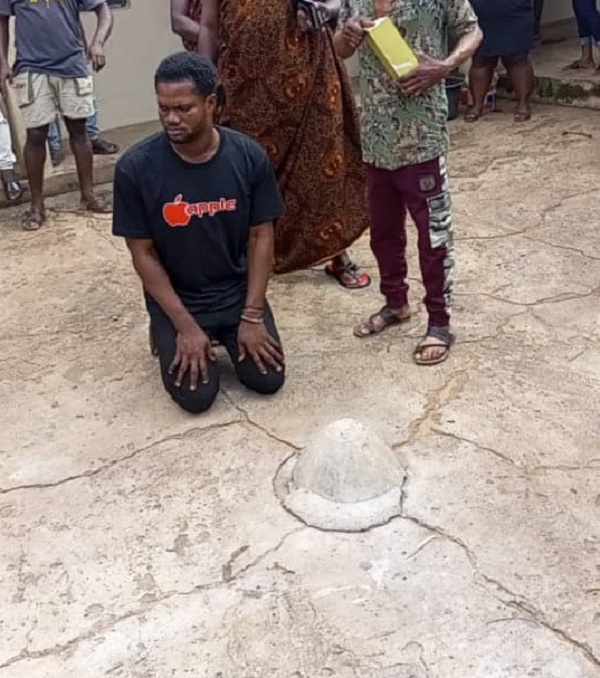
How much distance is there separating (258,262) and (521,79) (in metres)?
3.91

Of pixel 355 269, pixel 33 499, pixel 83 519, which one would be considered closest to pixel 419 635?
pixel 83 519

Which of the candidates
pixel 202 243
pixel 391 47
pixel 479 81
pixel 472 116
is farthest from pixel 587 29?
pixel 202 243

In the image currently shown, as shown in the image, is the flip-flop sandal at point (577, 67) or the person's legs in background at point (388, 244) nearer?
the person's legs in background at point (388, 244)

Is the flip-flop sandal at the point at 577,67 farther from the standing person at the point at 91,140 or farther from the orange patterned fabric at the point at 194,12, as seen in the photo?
the orange patterned fabric at the point at 194,12

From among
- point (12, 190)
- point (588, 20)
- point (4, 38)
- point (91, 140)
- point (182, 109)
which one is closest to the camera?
point (182, 109)

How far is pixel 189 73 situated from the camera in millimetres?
2990

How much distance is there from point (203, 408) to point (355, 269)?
126 cm

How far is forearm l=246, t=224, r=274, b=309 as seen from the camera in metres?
3.34

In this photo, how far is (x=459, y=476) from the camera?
2.88 meters

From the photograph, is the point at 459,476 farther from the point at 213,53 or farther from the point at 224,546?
the point at 213,53

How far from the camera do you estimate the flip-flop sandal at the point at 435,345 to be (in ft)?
11.6

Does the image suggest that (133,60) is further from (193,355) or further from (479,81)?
(193,355)

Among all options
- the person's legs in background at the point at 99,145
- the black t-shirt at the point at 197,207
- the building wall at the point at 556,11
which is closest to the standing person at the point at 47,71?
the person's legs in background at the point at 99,145

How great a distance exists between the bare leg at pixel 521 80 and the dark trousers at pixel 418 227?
3.29 meters
